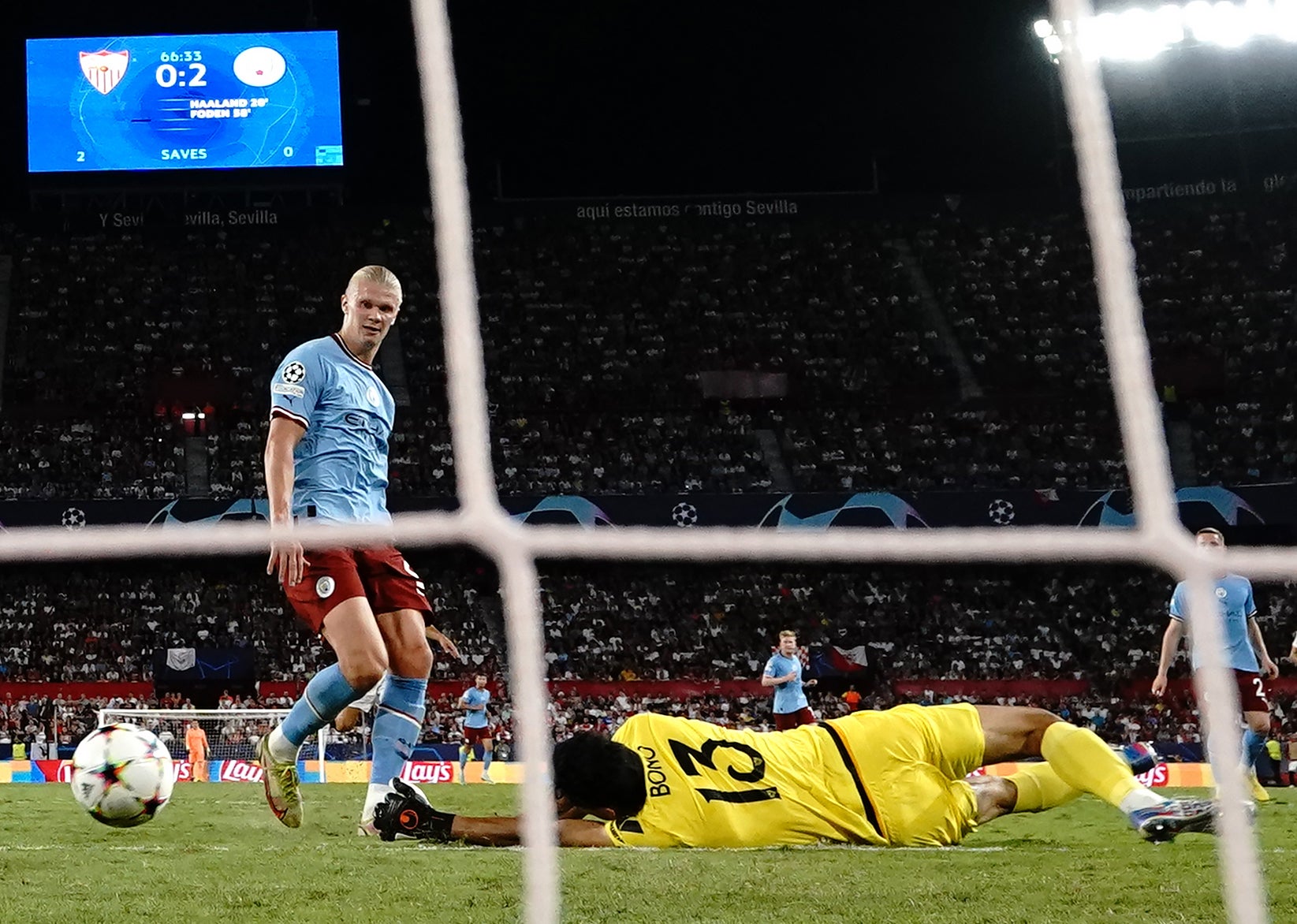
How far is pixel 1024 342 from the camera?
25.0 metres

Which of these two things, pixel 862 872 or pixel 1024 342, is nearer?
pixel 862 872

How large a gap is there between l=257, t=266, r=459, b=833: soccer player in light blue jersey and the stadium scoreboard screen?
70.2 feet

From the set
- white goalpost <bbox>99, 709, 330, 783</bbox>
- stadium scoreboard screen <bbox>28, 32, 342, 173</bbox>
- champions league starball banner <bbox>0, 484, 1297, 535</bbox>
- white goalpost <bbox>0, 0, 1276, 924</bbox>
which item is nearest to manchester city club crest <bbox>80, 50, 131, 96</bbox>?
stadium scoreboard screen <bbox>28, 32, 342, 173</bbox>

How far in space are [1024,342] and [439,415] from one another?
9974 mm

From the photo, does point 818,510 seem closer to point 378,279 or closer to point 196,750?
point 196,750

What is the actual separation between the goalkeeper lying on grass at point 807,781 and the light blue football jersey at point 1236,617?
3.45m

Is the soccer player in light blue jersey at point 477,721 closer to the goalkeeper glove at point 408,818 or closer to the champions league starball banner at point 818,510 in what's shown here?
the champions league starball banner at point 818,510

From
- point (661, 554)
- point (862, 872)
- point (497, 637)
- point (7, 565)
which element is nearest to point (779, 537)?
point (661, 554)

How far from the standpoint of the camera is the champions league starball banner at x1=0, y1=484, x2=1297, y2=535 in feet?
69.1

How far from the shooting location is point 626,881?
4078 millimetres

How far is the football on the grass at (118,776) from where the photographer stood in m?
4.72

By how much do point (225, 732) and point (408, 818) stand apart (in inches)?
449

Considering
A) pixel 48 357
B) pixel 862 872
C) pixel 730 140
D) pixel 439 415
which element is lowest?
pixel 862 872

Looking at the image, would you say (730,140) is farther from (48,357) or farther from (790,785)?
(790,785)
